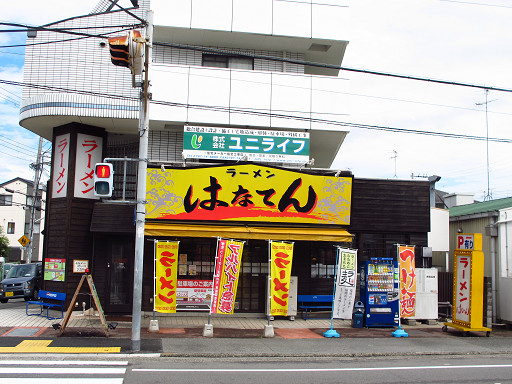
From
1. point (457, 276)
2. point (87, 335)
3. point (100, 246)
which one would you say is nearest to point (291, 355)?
point (87, 335)

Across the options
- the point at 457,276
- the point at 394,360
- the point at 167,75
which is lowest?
the point at 394,360

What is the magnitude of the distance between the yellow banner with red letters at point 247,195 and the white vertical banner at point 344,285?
2.23 m

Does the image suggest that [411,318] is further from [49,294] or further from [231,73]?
[49,294]

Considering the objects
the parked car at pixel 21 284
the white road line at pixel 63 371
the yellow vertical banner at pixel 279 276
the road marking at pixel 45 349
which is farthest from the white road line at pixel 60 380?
the parked car at pixel 21 284

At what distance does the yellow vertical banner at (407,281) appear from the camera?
50.1 ft

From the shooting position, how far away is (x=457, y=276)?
50.4 ft

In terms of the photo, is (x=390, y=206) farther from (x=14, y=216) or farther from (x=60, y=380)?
(x=14, y=216)

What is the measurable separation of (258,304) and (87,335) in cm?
619

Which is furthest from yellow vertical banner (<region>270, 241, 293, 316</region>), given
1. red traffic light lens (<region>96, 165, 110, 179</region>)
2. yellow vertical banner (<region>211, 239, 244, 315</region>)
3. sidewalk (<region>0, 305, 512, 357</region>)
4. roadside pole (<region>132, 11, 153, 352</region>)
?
red traffic light lens (<region>96, 165, 110, 179</region>)

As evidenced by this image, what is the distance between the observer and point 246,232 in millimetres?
15430

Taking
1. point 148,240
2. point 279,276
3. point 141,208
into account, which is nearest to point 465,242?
point 279,276

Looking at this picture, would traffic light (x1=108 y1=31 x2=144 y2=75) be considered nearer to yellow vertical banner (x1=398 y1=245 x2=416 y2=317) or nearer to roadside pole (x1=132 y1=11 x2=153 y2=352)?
roadside pole (x1=132 y1=11 x2=153 y2=352)

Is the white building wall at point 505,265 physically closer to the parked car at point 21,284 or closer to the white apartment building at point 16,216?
the parked car at point 21,284

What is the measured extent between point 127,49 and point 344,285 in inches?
355
